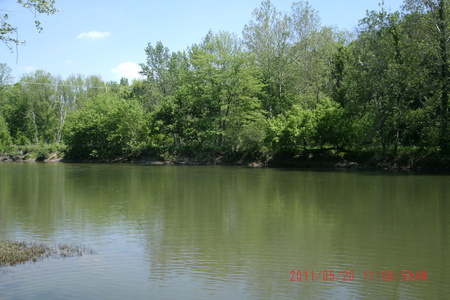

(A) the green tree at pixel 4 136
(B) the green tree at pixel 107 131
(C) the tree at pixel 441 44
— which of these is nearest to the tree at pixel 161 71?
(B) the green tree at pixel 107 131

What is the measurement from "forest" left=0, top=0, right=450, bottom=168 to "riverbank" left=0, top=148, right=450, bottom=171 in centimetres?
24

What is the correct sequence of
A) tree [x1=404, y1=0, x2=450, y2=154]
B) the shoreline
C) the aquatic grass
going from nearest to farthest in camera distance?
the aquatic grass
tree [x1=404, y1=0, x2=450, y2=154]
the shoreline

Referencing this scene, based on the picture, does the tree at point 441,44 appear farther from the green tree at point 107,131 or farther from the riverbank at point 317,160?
the green tree at point 107,131

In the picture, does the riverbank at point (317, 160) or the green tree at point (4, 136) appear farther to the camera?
the green tree at point (4, 136)

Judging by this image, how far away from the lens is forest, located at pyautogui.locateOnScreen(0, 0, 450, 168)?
3322cm

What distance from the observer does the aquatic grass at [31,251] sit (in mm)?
9328

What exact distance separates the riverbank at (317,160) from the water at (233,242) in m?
14.0

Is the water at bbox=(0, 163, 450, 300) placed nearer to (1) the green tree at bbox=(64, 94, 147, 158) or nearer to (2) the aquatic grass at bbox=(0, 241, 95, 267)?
(2) the aquatic grass at bbox=(0, 241, 95, 267)

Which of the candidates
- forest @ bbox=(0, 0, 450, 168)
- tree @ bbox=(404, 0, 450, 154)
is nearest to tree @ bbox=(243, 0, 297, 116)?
forest @ bbox=(0, 0, 450, 168)

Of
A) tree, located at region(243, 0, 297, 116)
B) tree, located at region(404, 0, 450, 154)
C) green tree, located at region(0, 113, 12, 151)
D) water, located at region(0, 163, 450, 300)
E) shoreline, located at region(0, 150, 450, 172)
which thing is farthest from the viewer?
green tree, located at region(0, 113, 12, 151)

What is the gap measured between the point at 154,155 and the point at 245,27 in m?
19.0

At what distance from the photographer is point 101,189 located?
79.2ft
